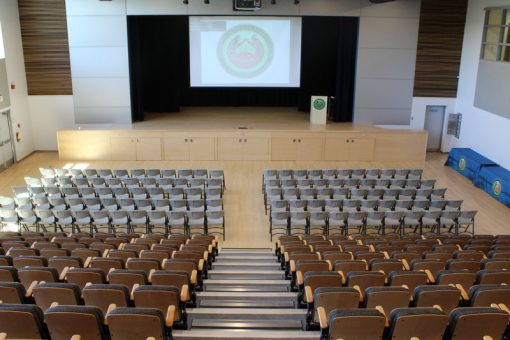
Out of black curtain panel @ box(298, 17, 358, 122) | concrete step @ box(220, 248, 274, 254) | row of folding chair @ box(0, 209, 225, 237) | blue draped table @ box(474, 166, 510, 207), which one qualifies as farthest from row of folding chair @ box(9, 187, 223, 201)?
black curtain panel @ box(298, 17, 358, 122)

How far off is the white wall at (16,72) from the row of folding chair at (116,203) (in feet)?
22.1

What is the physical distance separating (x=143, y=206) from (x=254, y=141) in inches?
254

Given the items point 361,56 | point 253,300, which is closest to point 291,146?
point 361,56

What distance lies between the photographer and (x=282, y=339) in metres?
4.61

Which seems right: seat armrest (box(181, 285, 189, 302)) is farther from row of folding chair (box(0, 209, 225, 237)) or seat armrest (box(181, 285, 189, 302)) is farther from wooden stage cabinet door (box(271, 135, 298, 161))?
wooden stage cabinet door (box(271, 135, 298, 161))

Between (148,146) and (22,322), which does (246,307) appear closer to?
(22,322)

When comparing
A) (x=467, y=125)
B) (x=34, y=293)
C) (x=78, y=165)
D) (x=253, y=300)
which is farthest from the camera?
(x=467, y=125)

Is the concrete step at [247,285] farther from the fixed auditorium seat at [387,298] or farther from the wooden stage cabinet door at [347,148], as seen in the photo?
the wooden stage cabinet door at [347,148]

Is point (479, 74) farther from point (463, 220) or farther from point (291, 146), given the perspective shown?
point (463, 220)

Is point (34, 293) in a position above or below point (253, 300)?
above

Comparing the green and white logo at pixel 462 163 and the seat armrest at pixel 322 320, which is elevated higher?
the seat armrest at pixel 322 320

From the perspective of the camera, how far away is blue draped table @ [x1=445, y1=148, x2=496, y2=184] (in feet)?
49.8

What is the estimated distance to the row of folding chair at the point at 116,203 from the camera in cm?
1098

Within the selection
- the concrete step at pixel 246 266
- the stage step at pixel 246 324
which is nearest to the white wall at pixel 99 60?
the concrete step at pixel 246 266
